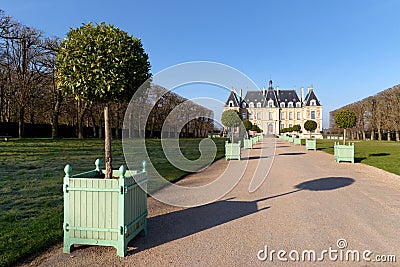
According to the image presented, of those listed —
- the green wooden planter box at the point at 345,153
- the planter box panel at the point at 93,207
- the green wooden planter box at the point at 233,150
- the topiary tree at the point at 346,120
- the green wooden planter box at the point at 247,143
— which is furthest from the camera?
the green wooden planter box at the point at 247,143

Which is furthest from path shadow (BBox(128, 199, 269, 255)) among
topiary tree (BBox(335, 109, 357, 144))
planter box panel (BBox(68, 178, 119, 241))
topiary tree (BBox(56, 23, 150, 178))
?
topiary tree (BBox(335, 109, 357, 144))

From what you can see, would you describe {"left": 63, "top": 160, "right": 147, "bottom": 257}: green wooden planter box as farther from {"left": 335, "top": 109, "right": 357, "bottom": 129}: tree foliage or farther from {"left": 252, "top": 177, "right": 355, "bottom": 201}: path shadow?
{"left": 335, "top": 109, "right": 357, "bottom": 129}: tree foliage

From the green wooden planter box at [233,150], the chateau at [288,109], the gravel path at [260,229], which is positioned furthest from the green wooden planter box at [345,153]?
the chateau at [288,109]

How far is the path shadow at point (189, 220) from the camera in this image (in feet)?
13.0

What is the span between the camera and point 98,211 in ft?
11.6

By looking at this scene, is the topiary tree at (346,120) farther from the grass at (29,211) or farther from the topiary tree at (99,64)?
the topiary tree at (99,64)

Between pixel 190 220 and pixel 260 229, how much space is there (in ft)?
3.71

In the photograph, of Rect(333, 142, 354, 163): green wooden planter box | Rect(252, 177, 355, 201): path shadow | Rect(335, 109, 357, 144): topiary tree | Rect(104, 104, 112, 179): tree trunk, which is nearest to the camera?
Rect(104, 104, 112, 179): tree trunk

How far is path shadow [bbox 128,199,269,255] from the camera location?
3962 mm

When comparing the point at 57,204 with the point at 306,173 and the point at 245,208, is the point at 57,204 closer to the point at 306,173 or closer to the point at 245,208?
A: the point at 245,208

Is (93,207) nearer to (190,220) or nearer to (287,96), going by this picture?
(190,220)

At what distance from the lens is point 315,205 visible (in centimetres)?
588

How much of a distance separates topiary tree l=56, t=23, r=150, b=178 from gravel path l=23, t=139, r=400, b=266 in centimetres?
197

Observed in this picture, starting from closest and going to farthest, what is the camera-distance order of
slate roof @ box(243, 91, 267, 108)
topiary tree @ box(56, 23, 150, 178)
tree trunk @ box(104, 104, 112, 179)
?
1. topiary tree @ box(56, 23, 150, 178)
2. tree trunk @ box(104, 104, 112, 179)
3. slate roof @ box(243, 91, 267, 108)
